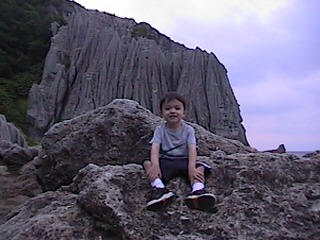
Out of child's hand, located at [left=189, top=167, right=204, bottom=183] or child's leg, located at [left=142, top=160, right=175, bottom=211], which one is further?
child's hand, located at [left=189, top=167, right=204, bottom=183]

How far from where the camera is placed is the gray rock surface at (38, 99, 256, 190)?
4570 mm

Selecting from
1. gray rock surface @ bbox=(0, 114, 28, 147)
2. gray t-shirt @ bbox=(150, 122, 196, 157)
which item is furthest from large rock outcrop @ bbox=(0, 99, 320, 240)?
gray rock surface @ bbox=(0, 114, 28, 147)

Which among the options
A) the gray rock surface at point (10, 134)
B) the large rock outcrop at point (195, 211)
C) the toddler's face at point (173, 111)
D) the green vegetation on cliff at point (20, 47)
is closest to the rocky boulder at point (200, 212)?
the large rock outcrop at point (195, 211)

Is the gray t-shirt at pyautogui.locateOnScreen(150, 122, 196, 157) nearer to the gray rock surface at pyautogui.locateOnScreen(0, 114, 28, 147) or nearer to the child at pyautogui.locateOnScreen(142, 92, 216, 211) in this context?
the child at pyautogui.locateOnScreen(142, 92, 216, 211)

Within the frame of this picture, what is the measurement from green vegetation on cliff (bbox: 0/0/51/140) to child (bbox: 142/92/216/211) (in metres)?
20.9

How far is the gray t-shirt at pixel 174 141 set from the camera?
350 centimetres

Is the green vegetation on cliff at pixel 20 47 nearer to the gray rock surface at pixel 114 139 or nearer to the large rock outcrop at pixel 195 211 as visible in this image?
the gray rock surface at pixel 114 139

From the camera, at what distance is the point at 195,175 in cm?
316

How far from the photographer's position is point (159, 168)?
128 inches

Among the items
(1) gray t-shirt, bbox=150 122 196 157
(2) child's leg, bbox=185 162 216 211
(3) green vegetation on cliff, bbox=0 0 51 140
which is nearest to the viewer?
(2) child's leg, bbox=185 162 216 211

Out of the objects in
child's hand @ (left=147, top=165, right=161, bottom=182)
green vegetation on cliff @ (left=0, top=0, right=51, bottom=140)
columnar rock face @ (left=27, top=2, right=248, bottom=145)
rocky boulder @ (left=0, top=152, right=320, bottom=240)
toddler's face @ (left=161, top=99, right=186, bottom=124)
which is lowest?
rocky boulder @ (left=0, top=152, right=320, bottom=240)

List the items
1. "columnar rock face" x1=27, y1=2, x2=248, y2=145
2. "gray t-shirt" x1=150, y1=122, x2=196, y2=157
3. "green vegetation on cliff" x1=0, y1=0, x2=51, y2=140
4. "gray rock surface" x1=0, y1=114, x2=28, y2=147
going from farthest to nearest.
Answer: "green vegetation on cliff" x1=0, y1=0, x2=51, y2=140 < "columnar rock face" x1=27, y1=2, x2=248, y2=145 < "gray rock surface" x1=0, y1=114, x2=28, y2=147 < "gray t-shirt" x1=150, y1=122, x2=196, y2=157

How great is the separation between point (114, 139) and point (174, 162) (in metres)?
1.42

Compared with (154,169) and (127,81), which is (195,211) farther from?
(127,81)
